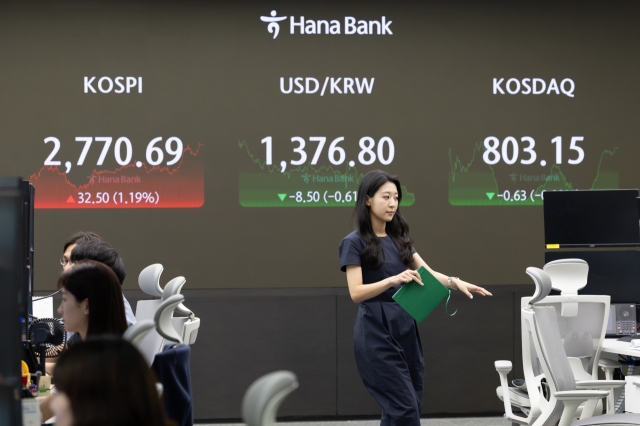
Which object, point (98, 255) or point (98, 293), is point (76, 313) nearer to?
point (98, 293)

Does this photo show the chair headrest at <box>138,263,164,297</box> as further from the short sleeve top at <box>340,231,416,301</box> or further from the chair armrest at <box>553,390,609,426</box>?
the chair armrest at <box>553,390,609,426</box>

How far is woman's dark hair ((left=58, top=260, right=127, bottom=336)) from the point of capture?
229 cm

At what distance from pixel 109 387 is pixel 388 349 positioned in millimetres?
2093

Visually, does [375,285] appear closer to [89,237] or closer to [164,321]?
[164,321]

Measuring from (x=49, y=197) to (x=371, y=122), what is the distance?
2.26 metres

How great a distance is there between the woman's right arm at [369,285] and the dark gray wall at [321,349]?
1770 millimetres

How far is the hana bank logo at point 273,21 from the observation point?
16.5 feet

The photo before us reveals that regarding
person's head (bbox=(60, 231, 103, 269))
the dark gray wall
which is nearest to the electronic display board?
the dark gray wall

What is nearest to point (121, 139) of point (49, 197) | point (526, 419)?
point (49, 197)

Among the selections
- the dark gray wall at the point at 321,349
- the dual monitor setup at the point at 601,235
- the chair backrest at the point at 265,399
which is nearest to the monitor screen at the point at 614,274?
the dual monitor setup at the point at 601,235

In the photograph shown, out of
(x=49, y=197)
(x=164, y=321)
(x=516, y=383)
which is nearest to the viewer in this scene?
(x=164, y=321)

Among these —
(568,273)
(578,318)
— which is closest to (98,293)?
(568,273)

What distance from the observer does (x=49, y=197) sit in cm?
488

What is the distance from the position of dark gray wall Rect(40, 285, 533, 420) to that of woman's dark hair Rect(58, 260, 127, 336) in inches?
103
